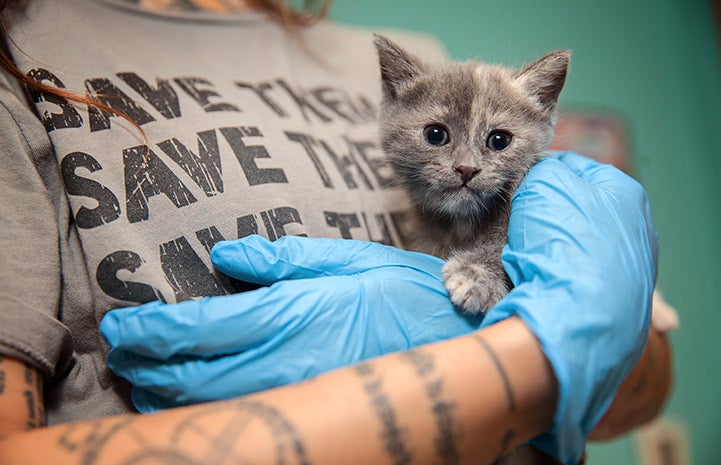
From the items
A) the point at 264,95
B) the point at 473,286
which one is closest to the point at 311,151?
the point at 264,95

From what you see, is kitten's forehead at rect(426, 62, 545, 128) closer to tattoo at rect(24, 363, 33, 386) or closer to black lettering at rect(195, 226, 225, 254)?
black lettering at rect(195, 226, 225, 254)

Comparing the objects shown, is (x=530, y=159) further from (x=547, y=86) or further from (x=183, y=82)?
(x=183, y=82)

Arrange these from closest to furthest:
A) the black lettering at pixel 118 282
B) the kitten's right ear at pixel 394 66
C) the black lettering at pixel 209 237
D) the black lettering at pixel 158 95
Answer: the black lettering at pixel 118 282 < the black lettering at pixel 209 237 < the black lettering at pixel 158 95 < the kitten's right ear at pixel 394 66

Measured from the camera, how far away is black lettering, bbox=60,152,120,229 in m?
1.09

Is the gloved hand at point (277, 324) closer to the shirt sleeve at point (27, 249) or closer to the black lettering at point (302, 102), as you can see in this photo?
the shirt sleeve at point (27, 249)

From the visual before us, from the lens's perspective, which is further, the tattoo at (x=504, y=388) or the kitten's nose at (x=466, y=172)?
the kitten's nose at (x=466, y=172)

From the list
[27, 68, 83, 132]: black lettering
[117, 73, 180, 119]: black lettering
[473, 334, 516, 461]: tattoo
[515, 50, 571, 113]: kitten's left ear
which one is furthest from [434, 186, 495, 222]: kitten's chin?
[27, 68, 83, 132]: black lettering

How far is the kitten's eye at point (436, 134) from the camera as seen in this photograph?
4.56ft

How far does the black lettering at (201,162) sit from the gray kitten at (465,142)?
1.64 ft

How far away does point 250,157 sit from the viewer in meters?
1.28

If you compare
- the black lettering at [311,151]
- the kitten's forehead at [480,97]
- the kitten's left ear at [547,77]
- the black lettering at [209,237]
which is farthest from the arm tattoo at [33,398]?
the kitten's left ear at [547,77]

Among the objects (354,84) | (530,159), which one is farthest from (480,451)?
(354,84)

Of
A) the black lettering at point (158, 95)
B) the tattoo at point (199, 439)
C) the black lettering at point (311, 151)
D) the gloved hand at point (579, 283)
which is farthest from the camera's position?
the black lettering at point (311, 151)

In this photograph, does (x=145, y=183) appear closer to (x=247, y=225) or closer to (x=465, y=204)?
(x=247, y=225)
